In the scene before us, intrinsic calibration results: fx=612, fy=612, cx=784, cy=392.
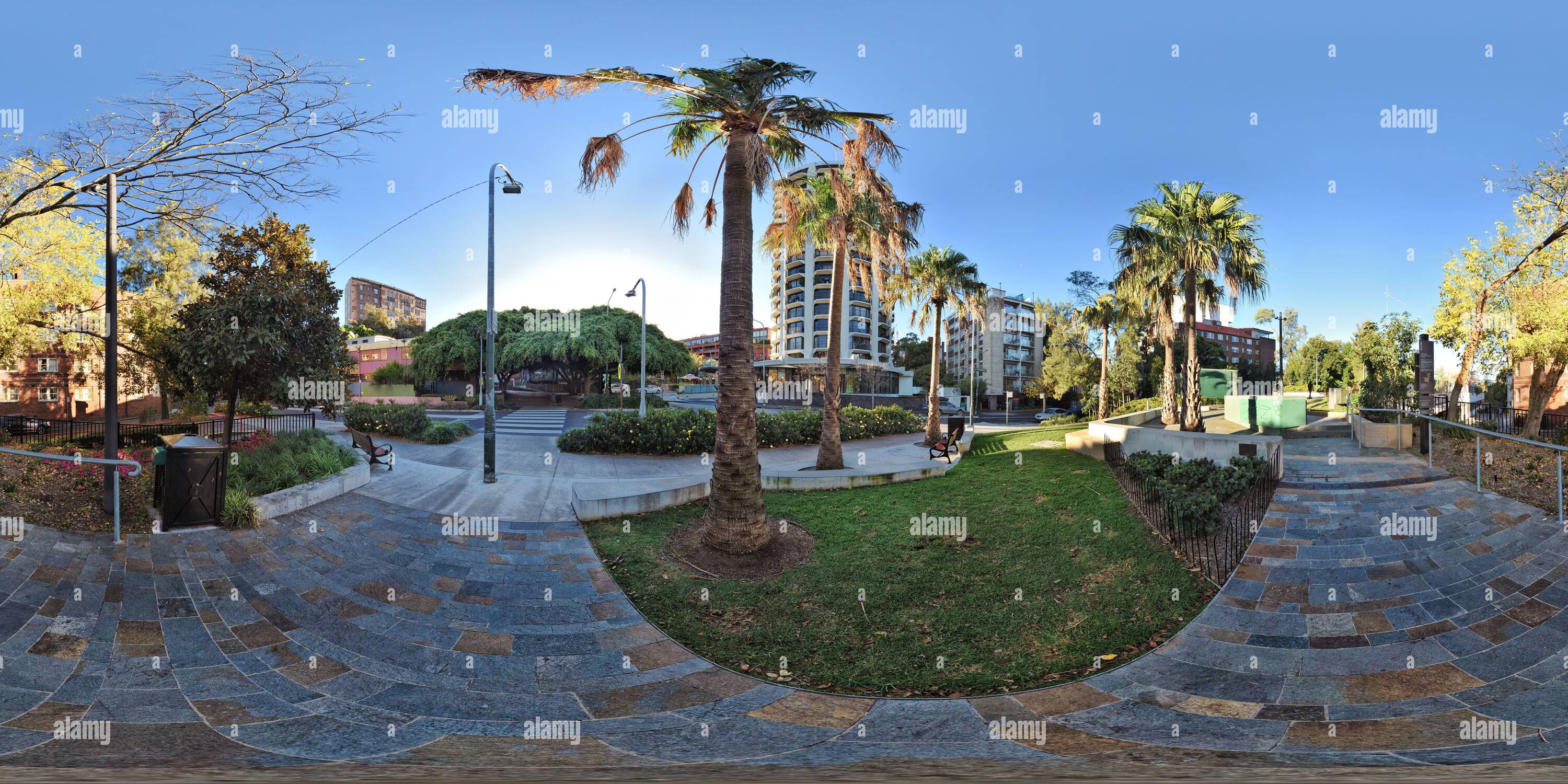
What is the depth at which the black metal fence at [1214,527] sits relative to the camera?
721cm

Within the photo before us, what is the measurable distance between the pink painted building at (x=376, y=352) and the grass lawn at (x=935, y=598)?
178ft

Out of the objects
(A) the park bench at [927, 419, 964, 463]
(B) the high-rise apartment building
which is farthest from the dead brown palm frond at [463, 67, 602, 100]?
(B) the high-rise apartment building

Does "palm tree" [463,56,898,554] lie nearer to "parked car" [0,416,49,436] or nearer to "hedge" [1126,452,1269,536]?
"hedge" [1126,452,1269,536]

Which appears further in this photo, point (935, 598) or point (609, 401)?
point (609, 401)

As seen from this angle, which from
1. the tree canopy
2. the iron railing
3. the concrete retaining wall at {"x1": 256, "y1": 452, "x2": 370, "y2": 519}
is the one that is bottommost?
the iron railing

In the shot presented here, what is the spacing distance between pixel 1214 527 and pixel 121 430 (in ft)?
76.8

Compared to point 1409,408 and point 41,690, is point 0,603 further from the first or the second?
point 1409,408

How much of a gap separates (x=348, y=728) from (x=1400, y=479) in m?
13.6

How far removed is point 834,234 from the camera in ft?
37.6

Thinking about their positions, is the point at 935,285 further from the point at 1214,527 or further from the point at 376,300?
the point at 376,300

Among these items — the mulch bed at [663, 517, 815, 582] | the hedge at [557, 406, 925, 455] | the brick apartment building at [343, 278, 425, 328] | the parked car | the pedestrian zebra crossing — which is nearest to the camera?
the mulch bed at [663, 517, 815, 582]

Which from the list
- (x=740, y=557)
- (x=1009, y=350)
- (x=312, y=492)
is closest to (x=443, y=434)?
(x=312, y=492)

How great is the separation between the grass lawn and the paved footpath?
289mm

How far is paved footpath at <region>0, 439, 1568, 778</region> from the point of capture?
405 centimetres
